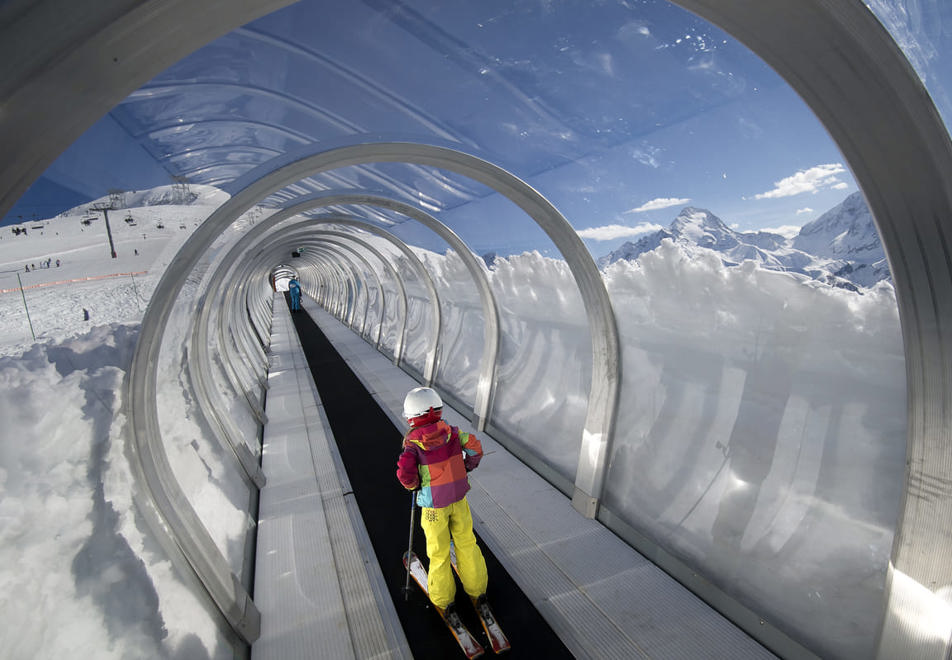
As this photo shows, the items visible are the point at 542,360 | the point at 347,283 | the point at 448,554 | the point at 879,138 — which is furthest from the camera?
the point at 347,283

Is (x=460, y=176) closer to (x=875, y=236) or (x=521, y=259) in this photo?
(x=521, y=259)

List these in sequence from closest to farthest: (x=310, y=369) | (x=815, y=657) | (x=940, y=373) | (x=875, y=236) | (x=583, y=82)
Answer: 1. (x=940, y=373)
2. (x=875, y=236)
3. (x=815, y=657)
4. (x=583, y=82)
5. (x=310, y=369)

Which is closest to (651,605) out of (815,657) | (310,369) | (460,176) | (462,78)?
(815,657)

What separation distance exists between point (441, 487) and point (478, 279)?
4307 millimetres

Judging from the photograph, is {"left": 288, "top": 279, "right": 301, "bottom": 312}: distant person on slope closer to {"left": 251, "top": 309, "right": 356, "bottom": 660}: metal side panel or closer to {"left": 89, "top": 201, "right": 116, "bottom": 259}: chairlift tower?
{"left": 251, "top": 309, "right": 356, "bottom": 660}: metal side panel

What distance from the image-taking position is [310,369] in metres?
11.7

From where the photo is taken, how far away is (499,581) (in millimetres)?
3814

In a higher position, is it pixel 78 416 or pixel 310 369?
pixel 78 416

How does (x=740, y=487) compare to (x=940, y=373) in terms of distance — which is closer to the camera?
(x=940, y=373)

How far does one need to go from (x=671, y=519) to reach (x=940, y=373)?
2.32 metres

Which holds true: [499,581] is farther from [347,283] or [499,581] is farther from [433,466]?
[347,283]

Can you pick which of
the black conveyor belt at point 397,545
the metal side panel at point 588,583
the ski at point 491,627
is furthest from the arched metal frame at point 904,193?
the ski at point 491,627

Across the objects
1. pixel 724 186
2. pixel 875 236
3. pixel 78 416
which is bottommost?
pixel 78 416

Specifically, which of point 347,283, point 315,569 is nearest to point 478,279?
point 315,569
